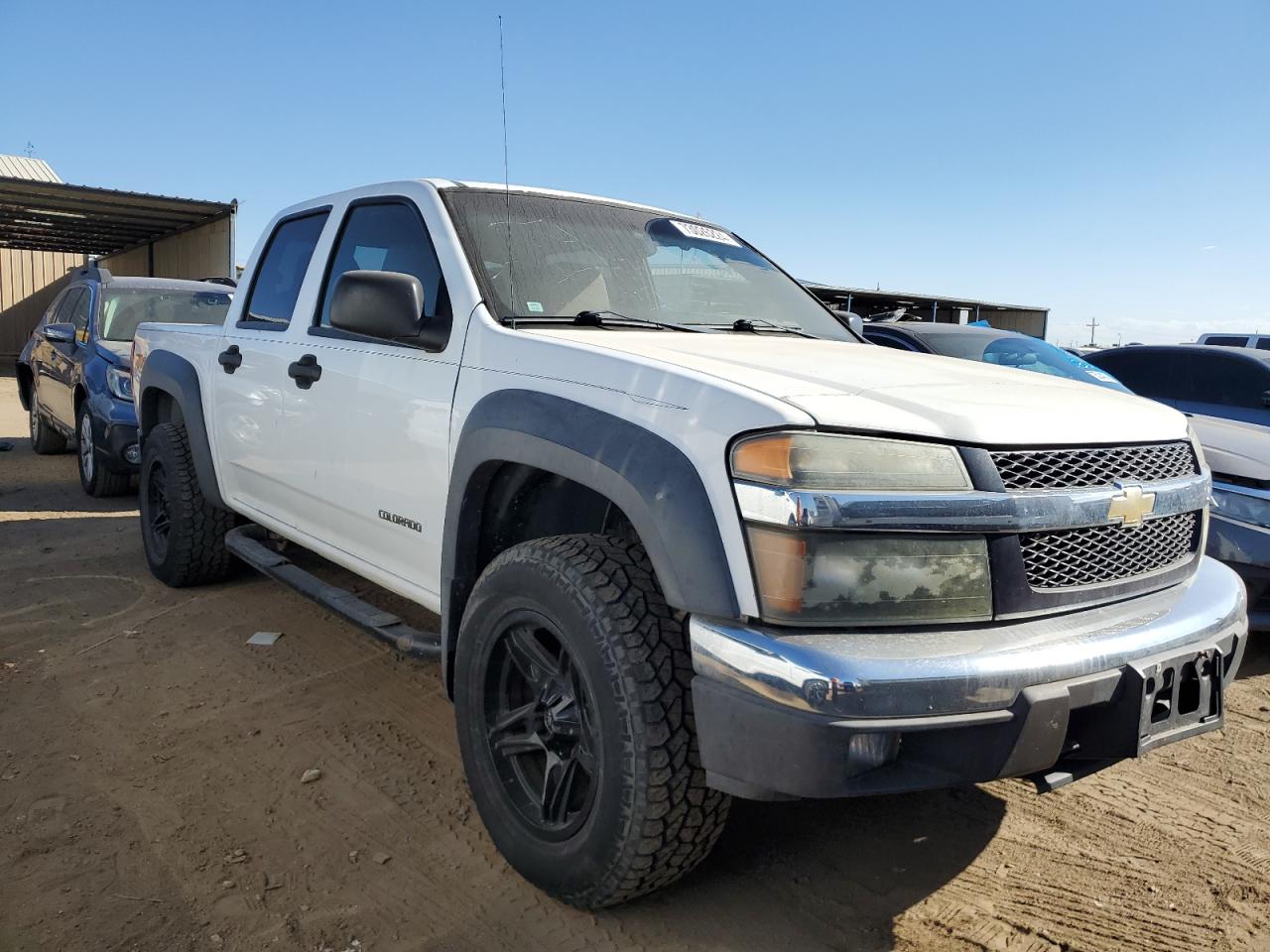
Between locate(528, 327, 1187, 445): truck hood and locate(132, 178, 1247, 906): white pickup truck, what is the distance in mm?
14

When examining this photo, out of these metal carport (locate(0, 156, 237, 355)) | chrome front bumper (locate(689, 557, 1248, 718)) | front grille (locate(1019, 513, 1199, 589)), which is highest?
metal carport (locate(0, 156, 237, 355))

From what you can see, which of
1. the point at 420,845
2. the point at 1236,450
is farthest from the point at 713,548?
the point at 1236,450

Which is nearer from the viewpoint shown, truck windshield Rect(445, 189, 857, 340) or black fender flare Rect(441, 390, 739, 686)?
black fender flare Rect(441, 390, 739, 686)

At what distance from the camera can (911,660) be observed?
5.90 ft

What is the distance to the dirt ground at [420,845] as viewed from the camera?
225 centimetres

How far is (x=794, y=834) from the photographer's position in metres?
2.71

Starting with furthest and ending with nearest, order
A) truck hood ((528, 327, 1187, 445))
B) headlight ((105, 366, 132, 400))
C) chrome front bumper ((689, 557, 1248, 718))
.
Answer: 1. headlight ((105, 366, 132, 400))
2. truck hood ((528, 327, 1187, 445))
3. chrome front bumper ((689, 557, 1248, 718))

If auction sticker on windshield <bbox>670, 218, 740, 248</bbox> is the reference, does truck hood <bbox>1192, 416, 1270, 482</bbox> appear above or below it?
below

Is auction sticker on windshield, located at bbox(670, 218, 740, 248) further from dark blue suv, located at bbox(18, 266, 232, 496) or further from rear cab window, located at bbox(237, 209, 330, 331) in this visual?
dark blue suv, located at bbox(18, 266, 232, 496)

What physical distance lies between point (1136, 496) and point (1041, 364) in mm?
4171

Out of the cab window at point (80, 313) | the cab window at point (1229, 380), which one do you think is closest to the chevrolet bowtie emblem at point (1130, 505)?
the cab window at point (1229, 380)

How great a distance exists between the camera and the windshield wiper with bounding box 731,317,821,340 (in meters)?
3.21

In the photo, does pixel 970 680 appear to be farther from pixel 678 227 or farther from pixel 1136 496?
pixel 678 227

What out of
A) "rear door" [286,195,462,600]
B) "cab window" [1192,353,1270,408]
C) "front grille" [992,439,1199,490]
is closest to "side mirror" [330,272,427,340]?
"rear door" [286,195,462,600]
